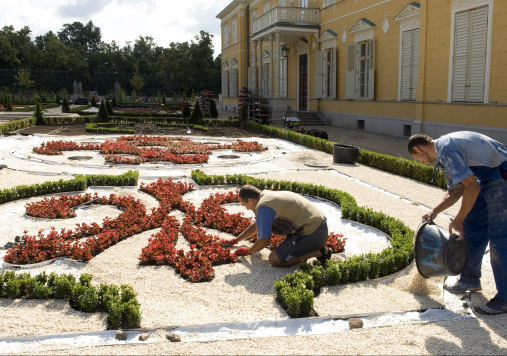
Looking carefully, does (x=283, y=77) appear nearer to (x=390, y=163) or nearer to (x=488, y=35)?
(x=488, y=35)

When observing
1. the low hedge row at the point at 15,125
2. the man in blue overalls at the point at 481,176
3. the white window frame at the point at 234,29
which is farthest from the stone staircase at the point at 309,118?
the man in blue overalls at the point at 481,176

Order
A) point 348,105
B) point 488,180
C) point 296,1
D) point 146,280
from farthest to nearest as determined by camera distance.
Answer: point 296,1 → point 348,105 → point 146,280 → point 488,180

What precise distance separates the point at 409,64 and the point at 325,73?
6.68m

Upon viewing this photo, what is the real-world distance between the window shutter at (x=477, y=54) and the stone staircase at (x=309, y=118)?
9891 mm

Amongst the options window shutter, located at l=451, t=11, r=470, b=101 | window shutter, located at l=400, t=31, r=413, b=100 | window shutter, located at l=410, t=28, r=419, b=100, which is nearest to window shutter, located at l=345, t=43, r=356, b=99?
window shutter, located at l=400, t=31, r=413, b=100

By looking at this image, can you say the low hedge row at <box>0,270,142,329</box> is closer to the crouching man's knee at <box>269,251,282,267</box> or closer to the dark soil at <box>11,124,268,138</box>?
the crouching man's knee at <box>269,251,282,267</box>

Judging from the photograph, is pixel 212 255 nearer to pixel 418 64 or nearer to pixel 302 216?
pixel 302 216

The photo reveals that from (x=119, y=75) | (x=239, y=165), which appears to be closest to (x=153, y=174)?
(x=239, y=165)

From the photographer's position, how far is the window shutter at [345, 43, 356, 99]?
67.8 feet

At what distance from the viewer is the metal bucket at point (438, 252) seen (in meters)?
4.14

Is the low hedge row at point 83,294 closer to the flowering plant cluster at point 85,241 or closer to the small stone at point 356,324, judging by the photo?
the flowering plant cluster at point 85,241

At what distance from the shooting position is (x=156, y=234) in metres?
5.79

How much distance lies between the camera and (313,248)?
490cm

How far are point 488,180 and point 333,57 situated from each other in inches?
772
